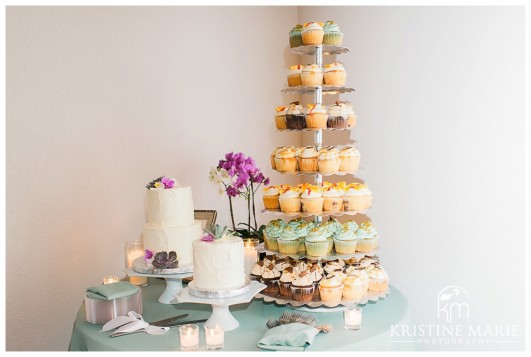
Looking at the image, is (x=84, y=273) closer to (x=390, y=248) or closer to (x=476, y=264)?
(x=390, y=248)

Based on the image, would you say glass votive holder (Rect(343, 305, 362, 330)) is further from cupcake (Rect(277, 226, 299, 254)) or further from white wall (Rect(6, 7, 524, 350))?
white wall (Rect(6, 7, 524, 350))

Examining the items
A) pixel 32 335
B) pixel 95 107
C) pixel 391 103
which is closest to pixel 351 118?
pixel 391 103

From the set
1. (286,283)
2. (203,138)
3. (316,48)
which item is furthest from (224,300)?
(203,138)

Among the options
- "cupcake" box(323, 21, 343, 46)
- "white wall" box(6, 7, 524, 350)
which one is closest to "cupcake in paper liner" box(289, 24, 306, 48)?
"cupcake" box(323, 21, 343, 46)

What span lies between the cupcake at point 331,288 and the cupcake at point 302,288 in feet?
0.16

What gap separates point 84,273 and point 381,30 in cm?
238

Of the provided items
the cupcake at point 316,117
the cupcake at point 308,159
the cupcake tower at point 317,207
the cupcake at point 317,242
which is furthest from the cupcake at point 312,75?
the cupcake at point 317,242

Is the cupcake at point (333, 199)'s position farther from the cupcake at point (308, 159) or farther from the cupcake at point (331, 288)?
the cupcake at point (331, 288)

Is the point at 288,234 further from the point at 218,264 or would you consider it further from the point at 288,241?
the point at 218,264

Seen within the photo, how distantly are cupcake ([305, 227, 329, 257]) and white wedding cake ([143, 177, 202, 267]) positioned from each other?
2.00 ft

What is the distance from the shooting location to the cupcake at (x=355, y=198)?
267 cm

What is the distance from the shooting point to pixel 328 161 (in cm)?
260

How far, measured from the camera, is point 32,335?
3.15 meters

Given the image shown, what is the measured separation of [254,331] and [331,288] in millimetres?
397
